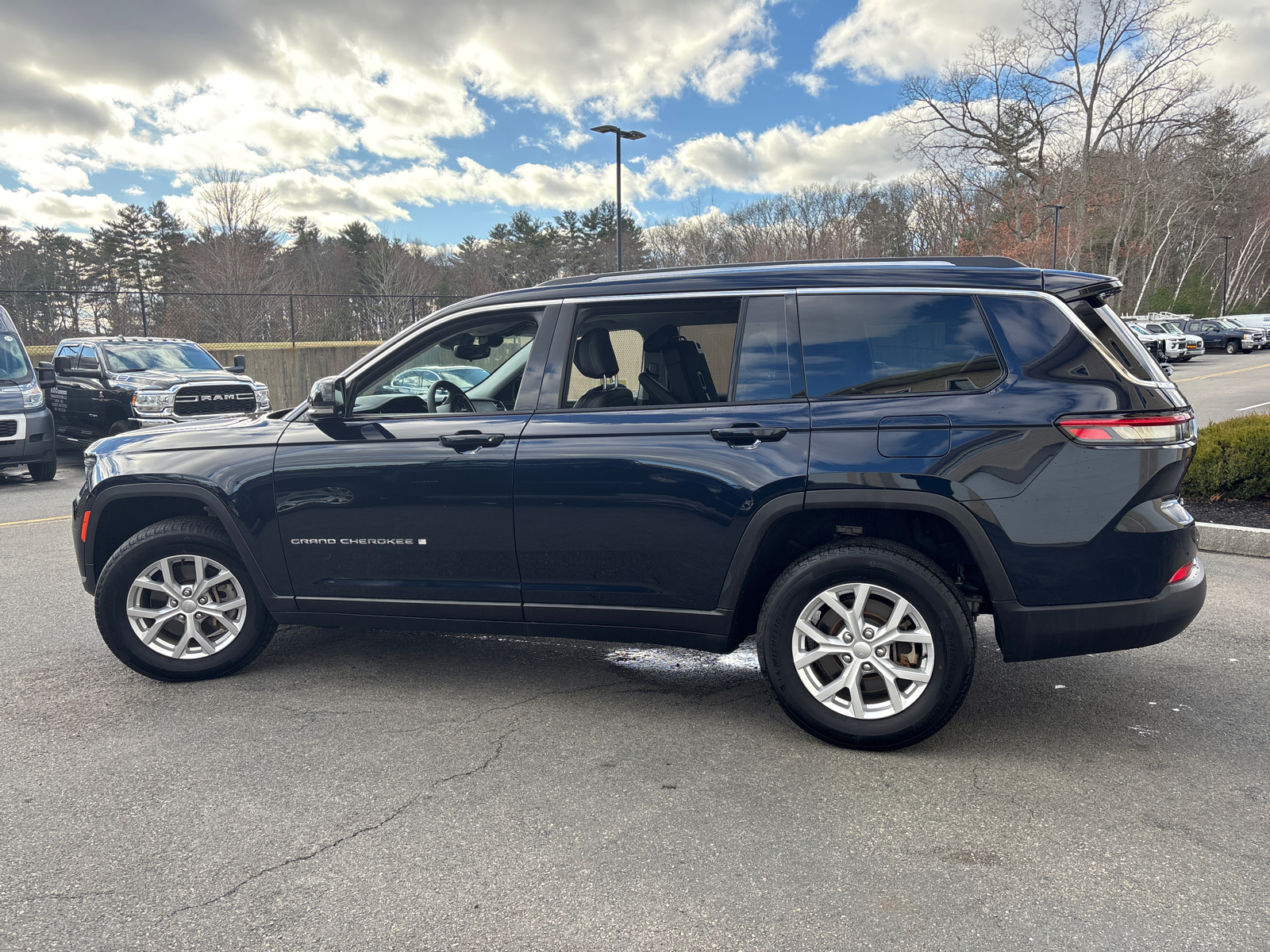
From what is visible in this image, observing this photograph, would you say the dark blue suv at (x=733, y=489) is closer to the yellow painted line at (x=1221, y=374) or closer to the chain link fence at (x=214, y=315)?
the chain link fence at (x=214, y=315)

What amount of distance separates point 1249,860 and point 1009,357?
5.98 ft

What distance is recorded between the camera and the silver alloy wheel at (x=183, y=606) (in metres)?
4.19

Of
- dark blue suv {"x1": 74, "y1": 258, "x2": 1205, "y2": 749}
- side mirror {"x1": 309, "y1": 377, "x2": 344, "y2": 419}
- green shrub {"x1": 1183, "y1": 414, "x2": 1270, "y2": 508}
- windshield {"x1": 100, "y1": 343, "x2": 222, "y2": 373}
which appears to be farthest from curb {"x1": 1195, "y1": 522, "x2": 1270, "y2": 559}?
windshield {"x1": 100, "y1": 343, "x2": 222, "y2": 373}

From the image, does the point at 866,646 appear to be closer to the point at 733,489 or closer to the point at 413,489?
the point at 733,489

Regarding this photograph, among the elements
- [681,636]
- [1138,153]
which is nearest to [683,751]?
[681,636]

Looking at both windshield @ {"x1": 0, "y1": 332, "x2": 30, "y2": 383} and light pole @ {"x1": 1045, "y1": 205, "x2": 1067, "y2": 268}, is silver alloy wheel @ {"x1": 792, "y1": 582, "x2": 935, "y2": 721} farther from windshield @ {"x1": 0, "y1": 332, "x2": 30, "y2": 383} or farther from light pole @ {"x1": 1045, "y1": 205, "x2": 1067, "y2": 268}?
light pole @ {"x1": 1045, "y1": 205, "x2": 1067, "y2": 268}

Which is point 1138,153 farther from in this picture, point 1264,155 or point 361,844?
point 361,844

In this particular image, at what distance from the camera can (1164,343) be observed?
3519 centimetres

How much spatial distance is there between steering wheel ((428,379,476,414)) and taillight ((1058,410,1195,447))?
2493 millimetres

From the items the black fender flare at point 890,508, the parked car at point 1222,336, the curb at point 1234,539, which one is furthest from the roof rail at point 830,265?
the parked car at point 1222,336

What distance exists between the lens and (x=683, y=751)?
3449 mm

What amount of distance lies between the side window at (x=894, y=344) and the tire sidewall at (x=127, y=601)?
9.39ft

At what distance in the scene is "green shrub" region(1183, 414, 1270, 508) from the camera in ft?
24.6

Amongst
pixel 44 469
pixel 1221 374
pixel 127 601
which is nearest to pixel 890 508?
pixel 127 601
